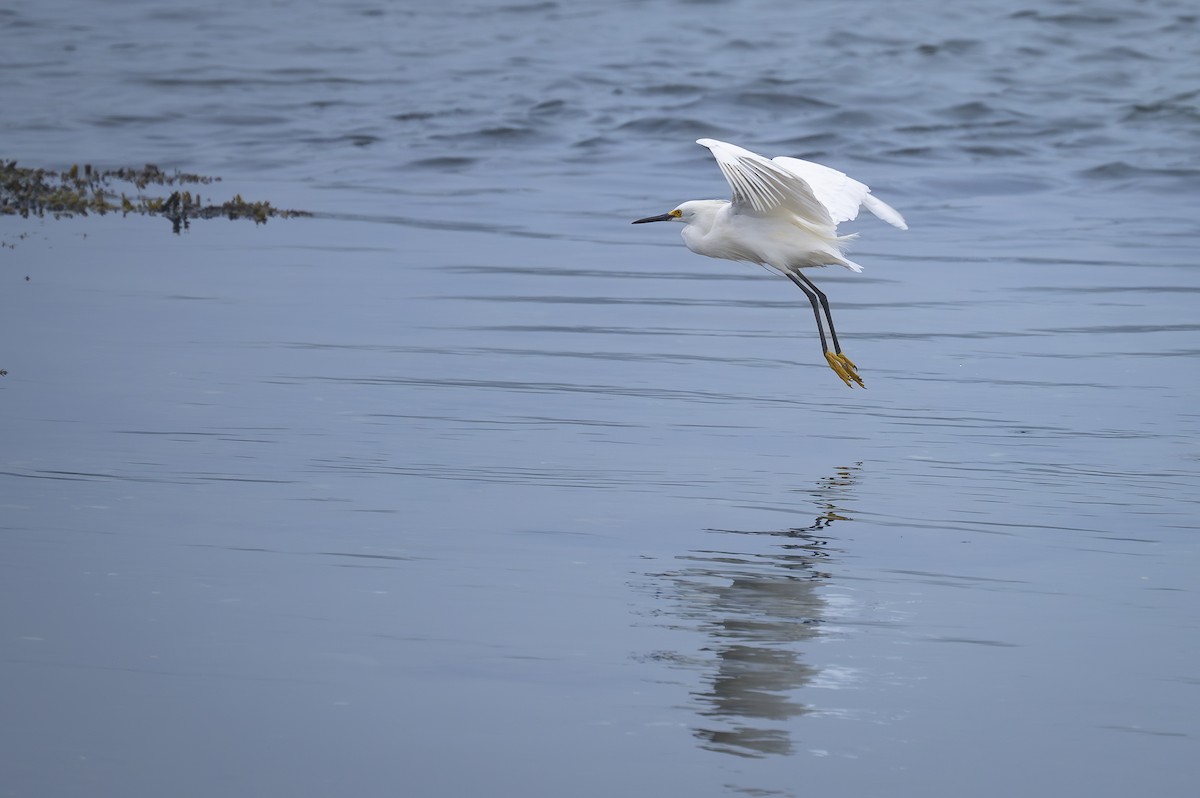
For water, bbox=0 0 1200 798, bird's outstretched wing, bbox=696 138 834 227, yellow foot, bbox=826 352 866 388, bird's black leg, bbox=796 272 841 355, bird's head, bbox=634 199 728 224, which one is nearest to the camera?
water, bbox=0 0 1200 798

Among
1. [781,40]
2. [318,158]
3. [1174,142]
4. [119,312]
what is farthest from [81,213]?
[781,40]

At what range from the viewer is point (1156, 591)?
638cm

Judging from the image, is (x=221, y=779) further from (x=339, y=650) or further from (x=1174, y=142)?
(x=1174, y=142)

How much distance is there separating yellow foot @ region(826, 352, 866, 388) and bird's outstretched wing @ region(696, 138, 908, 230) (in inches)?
27.5

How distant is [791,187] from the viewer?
363 inches

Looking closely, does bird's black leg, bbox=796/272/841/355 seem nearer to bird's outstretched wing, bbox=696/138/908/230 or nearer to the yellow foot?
the yellow foot

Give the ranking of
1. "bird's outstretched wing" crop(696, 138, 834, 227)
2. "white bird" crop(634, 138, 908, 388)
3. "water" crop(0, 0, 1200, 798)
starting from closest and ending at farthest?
"water" crop(0, 0, 1200, 798) < "bird's outstretched wing" crop(696, 138, 834, 227) < "white bird" crop(634, 138, 908, 388)

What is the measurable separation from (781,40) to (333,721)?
2782 cm

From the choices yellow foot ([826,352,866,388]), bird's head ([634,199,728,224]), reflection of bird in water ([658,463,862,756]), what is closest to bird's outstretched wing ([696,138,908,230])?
bird's head ([634,199,728,224])

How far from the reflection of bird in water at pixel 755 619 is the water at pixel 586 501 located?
0.02m

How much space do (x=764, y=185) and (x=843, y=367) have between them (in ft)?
3.54

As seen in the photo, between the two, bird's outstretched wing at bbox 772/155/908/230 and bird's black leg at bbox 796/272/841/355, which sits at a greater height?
bird's outstretched wing at bbox 772/155/908/230

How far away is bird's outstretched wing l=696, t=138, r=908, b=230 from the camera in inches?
343

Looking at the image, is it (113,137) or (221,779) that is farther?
(113,137)
